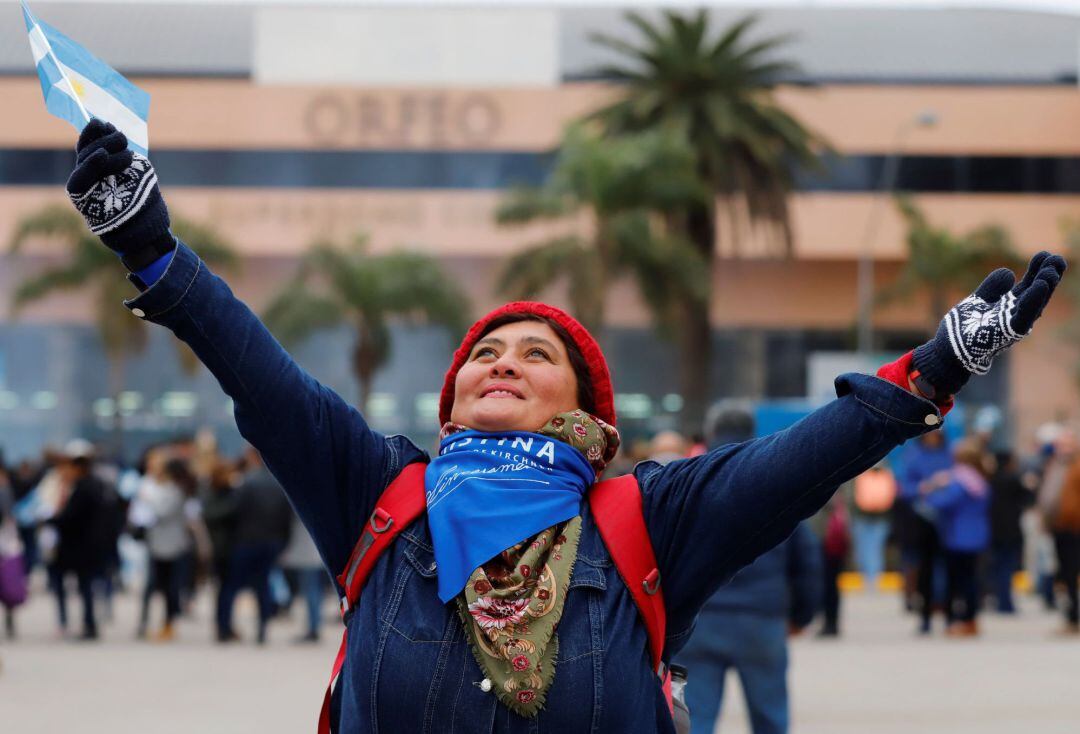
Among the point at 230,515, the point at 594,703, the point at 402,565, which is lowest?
the point at 230,515

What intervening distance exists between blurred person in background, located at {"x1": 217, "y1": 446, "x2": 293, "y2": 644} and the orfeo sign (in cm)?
2950

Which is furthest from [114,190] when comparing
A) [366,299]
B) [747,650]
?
[366,299]

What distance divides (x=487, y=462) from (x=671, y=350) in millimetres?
42512

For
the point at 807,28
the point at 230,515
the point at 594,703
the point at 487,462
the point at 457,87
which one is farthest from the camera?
the point at 807,28

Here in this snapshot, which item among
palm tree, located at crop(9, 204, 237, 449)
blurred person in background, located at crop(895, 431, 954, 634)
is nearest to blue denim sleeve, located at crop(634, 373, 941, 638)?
blurred person in background, located at crop(895, 431, 954, 634)

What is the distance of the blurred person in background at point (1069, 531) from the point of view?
15539 millimetres

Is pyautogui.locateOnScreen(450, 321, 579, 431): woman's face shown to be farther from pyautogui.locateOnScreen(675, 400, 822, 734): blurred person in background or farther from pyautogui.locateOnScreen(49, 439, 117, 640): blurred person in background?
pyautogui.locateOnScreen(49, 439, 117, 640): blurred person in background

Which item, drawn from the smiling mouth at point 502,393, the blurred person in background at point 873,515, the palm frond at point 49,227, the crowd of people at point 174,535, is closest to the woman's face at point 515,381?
the smiling mouth at point 502,393

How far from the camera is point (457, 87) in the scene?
1745 inches

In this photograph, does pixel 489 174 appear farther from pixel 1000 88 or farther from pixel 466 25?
pixel 1000 88

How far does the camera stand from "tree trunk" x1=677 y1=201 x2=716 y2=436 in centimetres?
3259

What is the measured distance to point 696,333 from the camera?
33.4 metres

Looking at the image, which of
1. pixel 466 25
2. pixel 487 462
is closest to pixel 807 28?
pixel 466 25

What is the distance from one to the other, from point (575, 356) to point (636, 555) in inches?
17.4
